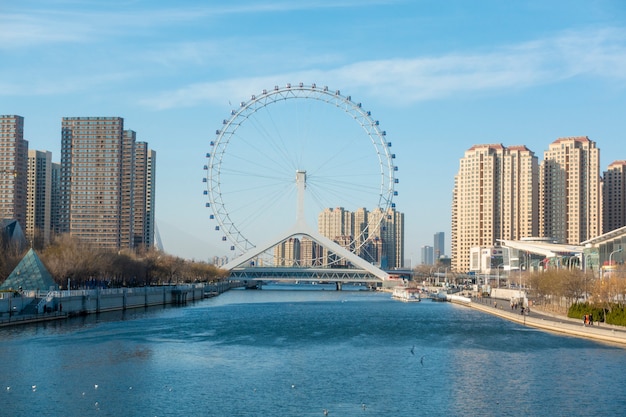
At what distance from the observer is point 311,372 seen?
29.7 metres

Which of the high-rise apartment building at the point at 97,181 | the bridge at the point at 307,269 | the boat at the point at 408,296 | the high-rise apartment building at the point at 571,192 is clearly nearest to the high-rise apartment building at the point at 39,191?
the high-rise apartment building at the point at 97,181

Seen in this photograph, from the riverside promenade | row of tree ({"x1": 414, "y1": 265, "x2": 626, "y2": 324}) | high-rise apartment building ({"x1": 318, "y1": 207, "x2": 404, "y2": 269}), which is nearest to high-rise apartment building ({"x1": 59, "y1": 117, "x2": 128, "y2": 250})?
row of tree ({"x1": 414, "y1": 265, "x2": 626, "y2": 324})

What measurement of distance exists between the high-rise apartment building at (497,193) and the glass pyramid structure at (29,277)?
89.4 metres

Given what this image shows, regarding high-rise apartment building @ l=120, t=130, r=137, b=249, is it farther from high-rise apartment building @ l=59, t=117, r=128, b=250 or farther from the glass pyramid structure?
the glass pyramid structure

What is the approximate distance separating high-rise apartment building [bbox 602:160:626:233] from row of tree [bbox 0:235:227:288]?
68.2 metres

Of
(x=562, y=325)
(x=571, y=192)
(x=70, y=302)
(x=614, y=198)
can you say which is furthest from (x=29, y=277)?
(x=614, y=198)

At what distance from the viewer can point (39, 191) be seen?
122812 mm

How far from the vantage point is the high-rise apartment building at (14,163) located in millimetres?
109000

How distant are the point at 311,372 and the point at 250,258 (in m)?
73.7

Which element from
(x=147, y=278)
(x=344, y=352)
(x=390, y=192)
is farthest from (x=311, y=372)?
(x=147, y=278)

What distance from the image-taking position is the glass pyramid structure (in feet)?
162

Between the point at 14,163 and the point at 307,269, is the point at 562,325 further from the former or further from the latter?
the point at 14,163

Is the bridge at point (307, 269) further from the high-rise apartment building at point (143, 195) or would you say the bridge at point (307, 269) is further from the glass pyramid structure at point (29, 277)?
the glass pyramid structure at point (29, 277)

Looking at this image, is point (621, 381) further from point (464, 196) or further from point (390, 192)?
point (464, 196)
